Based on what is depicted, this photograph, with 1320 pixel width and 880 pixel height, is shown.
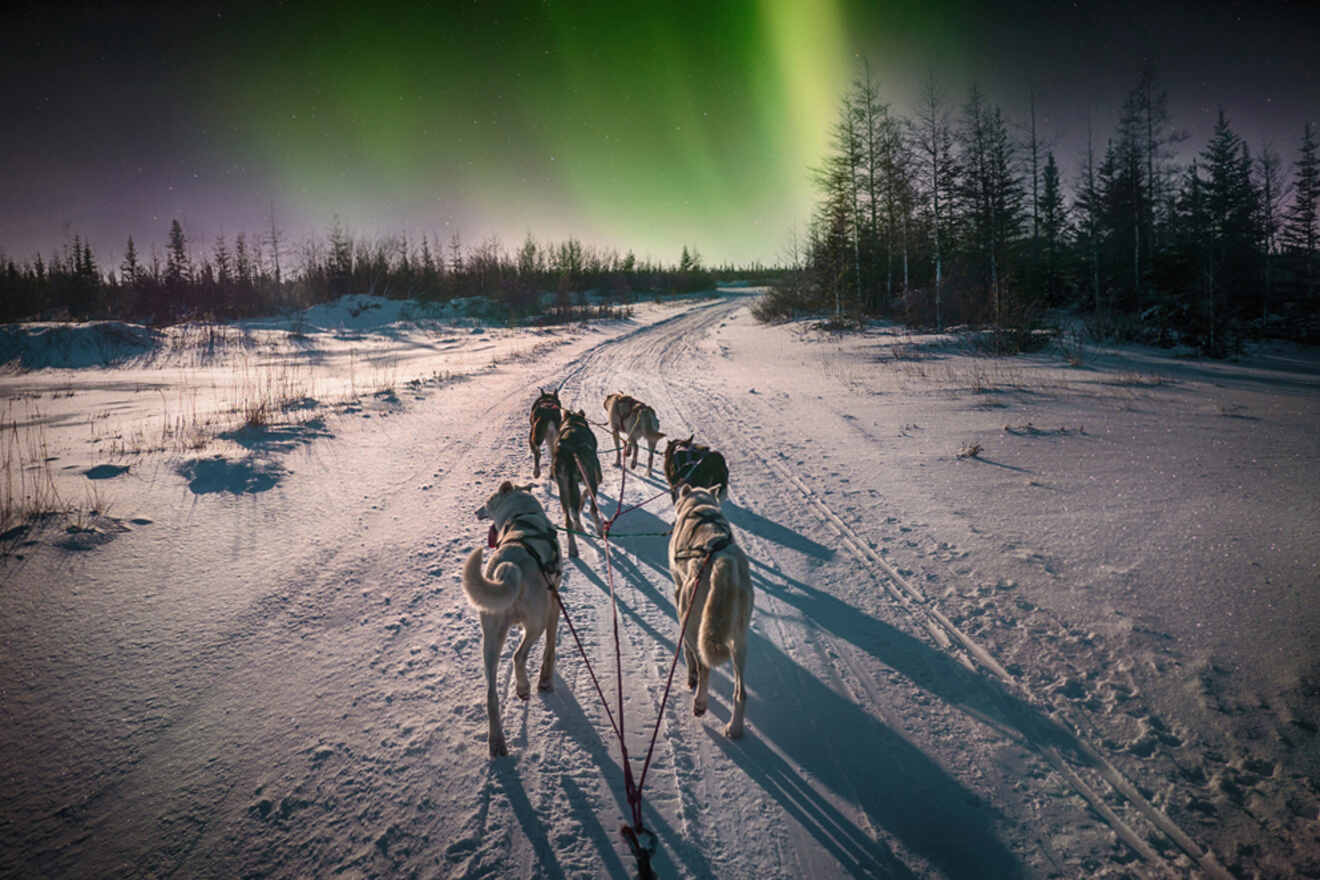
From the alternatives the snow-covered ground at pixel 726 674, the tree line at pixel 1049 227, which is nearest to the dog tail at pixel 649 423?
the snow-covered ground at pixel 726 674

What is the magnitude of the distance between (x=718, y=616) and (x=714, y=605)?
0.20 ft

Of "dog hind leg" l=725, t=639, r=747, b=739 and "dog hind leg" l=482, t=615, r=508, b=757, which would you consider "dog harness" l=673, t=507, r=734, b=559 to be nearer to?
"dog hind leg" l=725, t=639, r=747, b=739

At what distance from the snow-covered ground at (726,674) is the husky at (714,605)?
0.78ft

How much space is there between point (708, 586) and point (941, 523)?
151 inches

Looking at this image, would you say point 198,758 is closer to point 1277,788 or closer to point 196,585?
point 196,585

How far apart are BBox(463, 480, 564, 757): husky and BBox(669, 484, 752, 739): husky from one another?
2.90 feet

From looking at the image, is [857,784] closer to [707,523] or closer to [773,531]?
[707,523]

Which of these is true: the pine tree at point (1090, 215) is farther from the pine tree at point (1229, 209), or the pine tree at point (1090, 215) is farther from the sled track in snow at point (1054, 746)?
the sled track in snow at point (1054, 746)

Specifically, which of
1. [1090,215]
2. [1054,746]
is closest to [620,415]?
[1054,746]

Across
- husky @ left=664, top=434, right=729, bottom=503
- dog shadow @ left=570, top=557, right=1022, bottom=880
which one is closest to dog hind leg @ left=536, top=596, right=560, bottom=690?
dog shadow @ left=570, top=557, right=1022, bottom=880

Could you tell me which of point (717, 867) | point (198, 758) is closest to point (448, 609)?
point (198, 758)

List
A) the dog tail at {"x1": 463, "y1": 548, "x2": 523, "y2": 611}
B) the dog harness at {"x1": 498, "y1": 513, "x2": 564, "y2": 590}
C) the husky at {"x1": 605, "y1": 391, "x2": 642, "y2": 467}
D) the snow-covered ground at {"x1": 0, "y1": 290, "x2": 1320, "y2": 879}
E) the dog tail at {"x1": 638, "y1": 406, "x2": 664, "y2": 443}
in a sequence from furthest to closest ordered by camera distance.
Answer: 1. the husky at {"x1": 605, "y1": 391, "x2": 642, "y2": 467}
2. the dog tail at {"x1": 638, "y1": 406, "x2": 664, "y2": 443}
3. the dog harness at {"x1": 498, "y1": 513, "x2": 564, "y2": 590}
4. the dog tail at {"x1": 463, "y1": 548, "x2": 523, "y2": 611}
5. the snow-covered ground at {"x1": 0, "y1": 290, "x2": 1320, "y2": 879}

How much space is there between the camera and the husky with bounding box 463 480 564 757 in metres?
2.77

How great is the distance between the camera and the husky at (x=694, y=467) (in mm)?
5605
